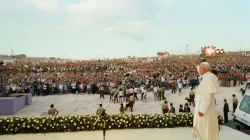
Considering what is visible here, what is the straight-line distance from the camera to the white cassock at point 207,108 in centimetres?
491

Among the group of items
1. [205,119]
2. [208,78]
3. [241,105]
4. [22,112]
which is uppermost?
[208,78]

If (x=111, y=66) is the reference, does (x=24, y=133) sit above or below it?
below

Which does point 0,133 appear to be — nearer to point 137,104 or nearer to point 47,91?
point 137,104

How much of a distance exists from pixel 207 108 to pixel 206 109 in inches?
1.3

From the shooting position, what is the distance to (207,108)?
4879 mm

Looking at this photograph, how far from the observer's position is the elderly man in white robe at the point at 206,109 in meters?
4.91

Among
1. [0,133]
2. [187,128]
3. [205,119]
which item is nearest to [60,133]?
[0,133]

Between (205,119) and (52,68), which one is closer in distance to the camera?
(205,119)

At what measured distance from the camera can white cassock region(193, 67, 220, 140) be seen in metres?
4.91

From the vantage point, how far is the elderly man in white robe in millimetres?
4910

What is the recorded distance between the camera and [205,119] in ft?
16.6

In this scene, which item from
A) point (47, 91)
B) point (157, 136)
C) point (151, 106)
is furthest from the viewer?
point (47, 91)

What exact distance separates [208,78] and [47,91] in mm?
23573

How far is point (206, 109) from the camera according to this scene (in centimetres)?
487
